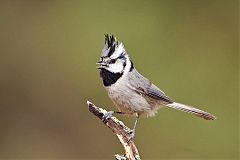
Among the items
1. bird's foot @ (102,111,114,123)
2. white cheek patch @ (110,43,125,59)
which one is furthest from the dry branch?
white cheek patch @ (110,43,125,59)

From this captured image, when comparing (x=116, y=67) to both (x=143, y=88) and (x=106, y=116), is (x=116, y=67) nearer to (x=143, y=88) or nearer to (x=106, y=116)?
(x=143, y=88)

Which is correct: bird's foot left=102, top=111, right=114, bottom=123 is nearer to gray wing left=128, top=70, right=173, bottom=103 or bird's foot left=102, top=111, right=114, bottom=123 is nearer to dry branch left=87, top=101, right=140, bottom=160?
dry branch left=87, top=101, right=140, bottom=160

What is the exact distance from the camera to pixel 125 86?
530cm

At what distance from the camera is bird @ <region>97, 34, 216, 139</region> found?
5102 millimetres

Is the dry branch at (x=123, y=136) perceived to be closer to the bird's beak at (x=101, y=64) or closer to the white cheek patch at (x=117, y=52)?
the bird's beak at (x=101, y=64)

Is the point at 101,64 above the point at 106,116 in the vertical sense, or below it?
above

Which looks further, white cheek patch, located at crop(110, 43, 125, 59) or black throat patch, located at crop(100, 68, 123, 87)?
black throat patch, located at crop(100, 68, 123, 87)

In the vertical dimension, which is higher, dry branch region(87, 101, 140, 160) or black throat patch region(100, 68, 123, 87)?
black throat patch region(100, 68, 123, 87)

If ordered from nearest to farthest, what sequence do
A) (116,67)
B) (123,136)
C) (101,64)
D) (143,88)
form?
1. (123,136)
2. (101,64)
3. (116,67)
4. (143,88)

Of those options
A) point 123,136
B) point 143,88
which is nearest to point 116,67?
point 143,88

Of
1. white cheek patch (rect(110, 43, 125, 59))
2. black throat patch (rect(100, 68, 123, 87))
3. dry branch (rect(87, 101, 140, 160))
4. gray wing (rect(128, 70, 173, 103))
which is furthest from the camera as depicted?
gray wing (rect(128, 70, 173, 103))

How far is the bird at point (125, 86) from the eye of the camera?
5.10 m

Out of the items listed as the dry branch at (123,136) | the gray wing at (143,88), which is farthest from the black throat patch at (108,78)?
the dry branch at (123,136)

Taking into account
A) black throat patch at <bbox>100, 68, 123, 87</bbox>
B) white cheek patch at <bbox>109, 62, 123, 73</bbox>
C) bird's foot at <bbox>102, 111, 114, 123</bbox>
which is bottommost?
bird's foot at <bbox>102, 111, 114, 123</bbox>
